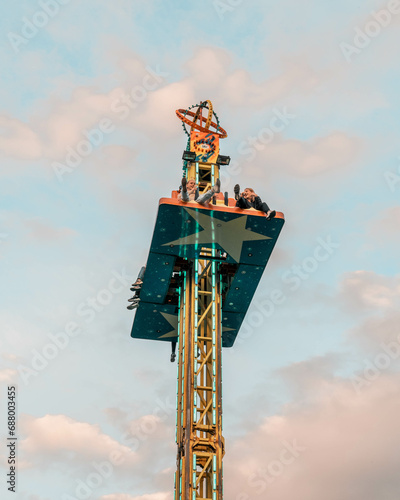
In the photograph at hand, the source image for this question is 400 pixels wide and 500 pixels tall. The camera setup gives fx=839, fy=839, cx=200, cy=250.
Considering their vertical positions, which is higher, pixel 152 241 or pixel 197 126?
pixel 197 126

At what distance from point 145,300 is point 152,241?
12.2 feet

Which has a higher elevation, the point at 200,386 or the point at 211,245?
the point at 211,245

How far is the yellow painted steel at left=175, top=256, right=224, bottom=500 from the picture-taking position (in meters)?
27.0

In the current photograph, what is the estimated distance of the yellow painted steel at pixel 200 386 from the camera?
88.5 ft

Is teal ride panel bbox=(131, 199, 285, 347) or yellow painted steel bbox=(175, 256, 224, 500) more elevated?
teal ride panel bbox=(131, 199, 285, 347)

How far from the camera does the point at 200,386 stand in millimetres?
28656

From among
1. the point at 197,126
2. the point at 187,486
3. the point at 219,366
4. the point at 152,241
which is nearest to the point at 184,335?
the point at 219,366

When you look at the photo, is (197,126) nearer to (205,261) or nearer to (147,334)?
(205,261)

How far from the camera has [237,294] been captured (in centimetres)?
3155

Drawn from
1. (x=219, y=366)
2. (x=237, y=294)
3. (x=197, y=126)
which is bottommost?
(x=219, y=366)

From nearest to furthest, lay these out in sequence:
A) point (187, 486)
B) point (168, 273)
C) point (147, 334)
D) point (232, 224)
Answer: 1. point (187, 486)
2. point (232, 224)
3. point (168, 273)
4. point (147, 334)

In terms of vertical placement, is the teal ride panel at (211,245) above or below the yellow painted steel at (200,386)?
above

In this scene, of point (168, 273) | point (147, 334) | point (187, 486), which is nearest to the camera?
point (187, 486)

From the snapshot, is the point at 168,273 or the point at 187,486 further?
the point at 168,273
